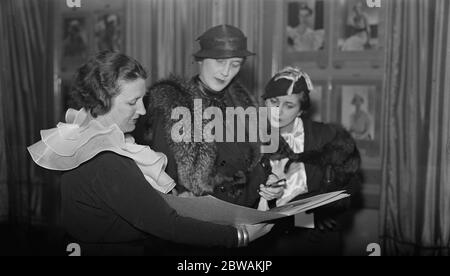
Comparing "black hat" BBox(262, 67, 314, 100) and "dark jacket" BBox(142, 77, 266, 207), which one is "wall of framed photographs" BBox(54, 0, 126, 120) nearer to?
"dark jacket" BBox(142, 77, 266, 207)

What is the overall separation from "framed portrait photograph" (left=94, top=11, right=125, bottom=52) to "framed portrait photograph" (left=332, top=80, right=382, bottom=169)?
0.69 meters

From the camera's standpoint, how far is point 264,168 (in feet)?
3.91

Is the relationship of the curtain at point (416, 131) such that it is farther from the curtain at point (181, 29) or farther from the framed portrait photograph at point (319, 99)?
the curtain at point (181, 29)

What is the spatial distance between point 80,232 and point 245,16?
792 millimetres

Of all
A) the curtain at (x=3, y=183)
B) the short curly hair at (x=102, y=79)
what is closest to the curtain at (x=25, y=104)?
the curtain at (x=3, y=183)

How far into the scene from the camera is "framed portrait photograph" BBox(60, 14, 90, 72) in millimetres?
1382

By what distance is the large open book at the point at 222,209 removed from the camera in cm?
98

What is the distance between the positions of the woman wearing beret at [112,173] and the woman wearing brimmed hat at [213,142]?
0.11m

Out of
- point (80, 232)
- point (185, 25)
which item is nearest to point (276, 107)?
point (185, 25)

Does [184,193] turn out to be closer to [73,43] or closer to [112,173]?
[112,173]

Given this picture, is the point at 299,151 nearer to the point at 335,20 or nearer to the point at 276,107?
the point at 276,107

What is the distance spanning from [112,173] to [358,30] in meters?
0.91

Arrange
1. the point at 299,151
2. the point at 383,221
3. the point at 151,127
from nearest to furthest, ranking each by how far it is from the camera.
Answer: the point at 151,127 → the point at 299,151 → the point at 383,221

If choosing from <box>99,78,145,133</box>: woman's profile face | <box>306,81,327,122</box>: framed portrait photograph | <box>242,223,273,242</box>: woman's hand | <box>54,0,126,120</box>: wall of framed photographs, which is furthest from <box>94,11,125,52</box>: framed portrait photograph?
<box>242,223,273,242</box>: woman's hand
